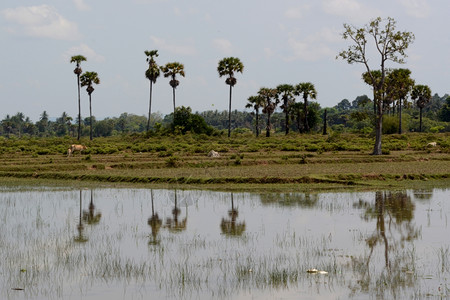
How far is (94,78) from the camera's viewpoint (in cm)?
6894

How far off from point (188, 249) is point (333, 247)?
3.12 meters

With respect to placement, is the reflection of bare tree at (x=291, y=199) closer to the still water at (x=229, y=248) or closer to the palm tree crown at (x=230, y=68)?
the still water at (x=229, y=248)

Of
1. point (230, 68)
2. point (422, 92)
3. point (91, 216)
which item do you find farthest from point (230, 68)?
point (91, 216)

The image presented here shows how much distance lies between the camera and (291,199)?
2000 cm

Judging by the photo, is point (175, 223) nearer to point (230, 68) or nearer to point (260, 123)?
point (230, 68)

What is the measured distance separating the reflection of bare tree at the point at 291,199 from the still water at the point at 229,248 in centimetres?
7

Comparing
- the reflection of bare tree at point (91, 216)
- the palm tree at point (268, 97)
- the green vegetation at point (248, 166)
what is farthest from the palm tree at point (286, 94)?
the reflection of bare tree at point (91, 216)

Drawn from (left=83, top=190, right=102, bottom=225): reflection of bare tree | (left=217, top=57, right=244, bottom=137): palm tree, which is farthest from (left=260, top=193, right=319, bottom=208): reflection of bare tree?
(left=217, top=57, right=244, bottom=137): palm tree

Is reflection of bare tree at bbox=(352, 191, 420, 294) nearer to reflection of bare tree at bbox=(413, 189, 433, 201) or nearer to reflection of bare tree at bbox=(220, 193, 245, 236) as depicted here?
reflection of bare tree at bbox=(413, 189, 433, 201)

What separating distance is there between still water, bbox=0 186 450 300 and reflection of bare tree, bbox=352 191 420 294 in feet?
0.10

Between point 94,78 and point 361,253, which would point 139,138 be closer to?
point 94,78

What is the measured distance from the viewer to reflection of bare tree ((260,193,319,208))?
19.0 meters

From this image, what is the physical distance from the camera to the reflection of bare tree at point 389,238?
391 inches

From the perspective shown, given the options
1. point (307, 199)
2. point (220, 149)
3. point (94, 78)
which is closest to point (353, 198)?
point (307, 199)
